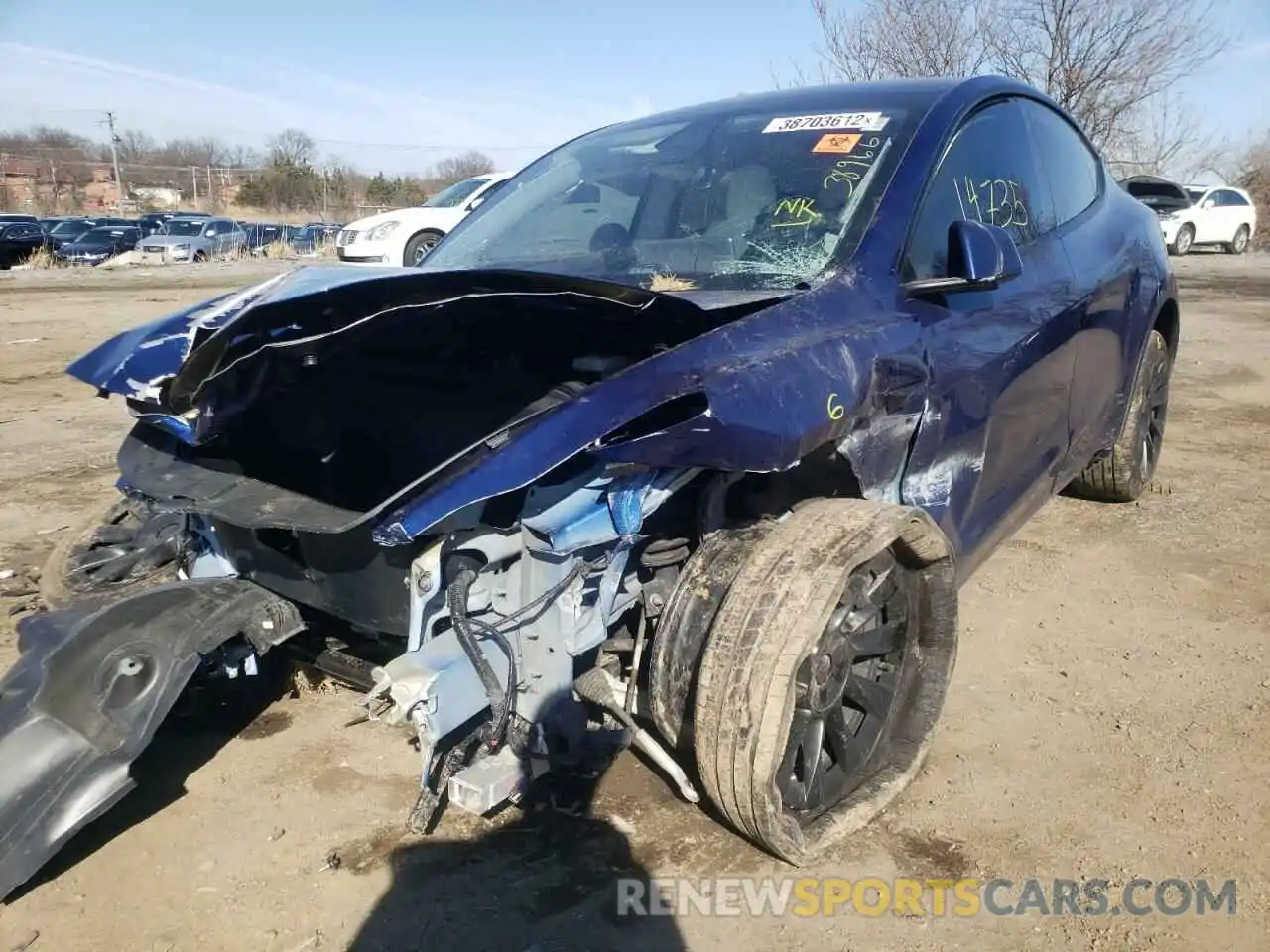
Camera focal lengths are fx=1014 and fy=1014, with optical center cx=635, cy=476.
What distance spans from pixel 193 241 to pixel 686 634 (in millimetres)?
25585

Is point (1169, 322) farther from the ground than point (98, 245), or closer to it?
farther from the ground

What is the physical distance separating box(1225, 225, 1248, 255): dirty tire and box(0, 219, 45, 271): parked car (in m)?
27.7

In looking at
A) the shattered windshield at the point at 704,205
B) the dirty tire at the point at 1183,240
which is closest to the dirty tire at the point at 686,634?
the shattered windshield at the point at 704,205

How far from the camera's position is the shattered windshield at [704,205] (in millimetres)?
2811

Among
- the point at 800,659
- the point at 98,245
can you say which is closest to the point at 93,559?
the point at 800,659

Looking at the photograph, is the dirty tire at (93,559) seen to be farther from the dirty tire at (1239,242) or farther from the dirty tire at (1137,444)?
the dirty tire at (1239,242)

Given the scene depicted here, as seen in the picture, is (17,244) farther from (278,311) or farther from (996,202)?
(996,202)

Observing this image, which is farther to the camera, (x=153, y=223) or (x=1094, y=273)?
(x=153, y=223)

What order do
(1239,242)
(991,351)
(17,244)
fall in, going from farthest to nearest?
(1239,242), (17,244), (991,351)

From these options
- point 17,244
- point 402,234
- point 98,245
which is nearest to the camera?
point 402,234

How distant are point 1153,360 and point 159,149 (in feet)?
247

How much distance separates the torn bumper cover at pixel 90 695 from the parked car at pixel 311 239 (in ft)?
72.5

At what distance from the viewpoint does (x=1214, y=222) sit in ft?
77.9

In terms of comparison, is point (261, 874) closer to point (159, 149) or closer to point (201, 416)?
point (201, 416)
